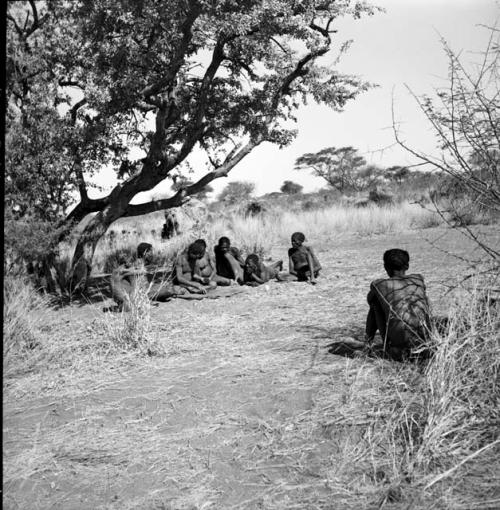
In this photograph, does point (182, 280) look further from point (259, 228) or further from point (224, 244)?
point (259, 228)

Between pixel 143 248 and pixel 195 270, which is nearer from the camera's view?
pixel 143 248

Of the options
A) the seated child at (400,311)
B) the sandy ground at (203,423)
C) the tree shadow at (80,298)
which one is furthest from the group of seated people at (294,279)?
the tree shadow at (80,298)

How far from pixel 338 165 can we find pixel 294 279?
31.3 m

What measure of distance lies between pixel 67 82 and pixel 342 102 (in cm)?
463

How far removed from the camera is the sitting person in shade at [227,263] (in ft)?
32.4

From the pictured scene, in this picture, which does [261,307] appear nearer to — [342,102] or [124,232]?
[342,102]

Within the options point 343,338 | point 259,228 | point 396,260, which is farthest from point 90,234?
point 259,228

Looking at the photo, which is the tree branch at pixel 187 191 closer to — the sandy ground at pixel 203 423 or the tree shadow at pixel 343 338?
the sandy ground at pixel 203 423

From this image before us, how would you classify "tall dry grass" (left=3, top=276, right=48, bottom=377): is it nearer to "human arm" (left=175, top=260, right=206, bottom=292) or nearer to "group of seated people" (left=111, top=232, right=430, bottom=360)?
"group of seated people" (left=111, top=232, right=430, bottom=360)

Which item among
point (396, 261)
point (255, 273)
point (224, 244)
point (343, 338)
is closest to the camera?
point (396, 261)

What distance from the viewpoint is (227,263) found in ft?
33.2

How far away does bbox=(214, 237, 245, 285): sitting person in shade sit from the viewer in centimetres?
987

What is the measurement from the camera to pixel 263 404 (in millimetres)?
4195

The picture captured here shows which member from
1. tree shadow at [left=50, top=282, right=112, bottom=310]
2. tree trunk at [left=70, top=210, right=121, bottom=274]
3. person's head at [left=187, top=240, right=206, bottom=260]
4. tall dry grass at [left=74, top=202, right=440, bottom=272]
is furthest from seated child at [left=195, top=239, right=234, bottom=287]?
tall dry grass at [left=74, top=202, right=440, bottom=272]
